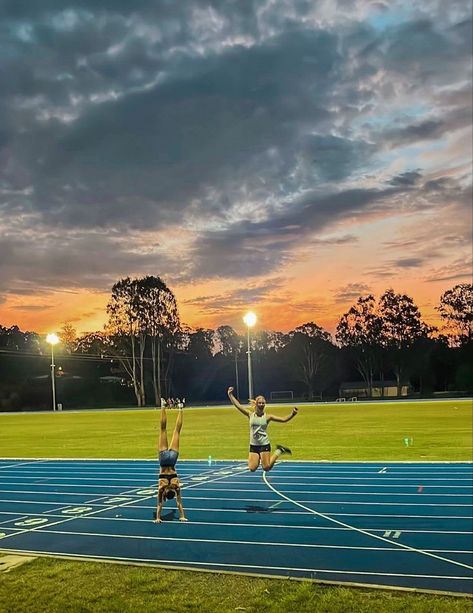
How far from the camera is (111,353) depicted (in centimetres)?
655

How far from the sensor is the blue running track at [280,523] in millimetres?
18031

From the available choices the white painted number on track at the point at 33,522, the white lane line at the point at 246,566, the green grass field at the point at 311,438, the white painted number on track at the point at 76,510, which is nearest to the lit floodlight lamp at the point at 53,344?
the white lane line at the point at 246,566

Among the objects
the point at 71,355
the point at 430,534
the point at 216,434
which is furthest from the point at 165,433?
the point at 216,434

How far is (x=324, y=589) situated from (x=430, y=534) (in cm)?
577

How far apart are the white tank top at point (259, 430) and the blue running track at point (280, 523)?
1034 centimetres

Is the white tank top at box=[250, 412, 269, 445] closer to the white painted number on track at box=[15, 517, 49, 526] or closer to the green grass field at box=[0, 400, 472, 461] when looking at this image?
the white painted number on track at box=[15, 517, 49, 526]

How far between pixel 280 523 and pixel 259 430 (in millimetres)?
20567

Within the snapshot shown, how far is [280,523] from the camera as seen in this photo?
74.8 ft

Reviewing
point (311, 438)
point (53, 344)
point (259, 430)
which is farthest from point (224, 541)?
point (311, 438)

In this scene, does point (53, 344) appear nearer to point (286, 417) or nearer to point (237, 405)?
point (237, 405)

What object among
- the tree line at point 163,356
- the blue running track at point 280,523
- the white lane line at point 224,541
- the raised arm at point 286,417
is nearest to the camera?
the raised arm at point 286,417

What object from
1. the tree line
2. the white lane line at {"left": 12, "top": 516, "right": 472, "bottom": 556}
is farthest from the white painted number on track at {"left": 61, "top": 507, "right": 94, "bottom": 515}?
the tree line

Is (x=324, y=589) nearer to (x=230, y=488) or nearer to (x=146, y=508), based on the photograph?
(x=146, y=508)

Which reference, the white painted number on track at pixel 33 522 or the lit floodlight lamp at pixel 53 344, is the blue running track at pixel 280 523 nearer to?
the white painted number on track at pixel 33 522
